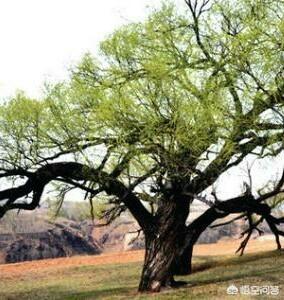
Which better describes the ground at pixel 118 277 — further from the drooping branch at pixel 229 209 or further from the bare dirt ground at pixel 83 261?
the drooping branch at pixel 229 209

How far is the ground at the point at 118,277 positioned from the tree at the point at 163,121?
5.03ft

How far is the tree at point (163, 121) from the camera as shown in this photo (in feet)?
53.0

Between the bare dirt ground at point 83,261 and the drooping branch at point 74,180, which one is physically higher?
the drooping branch at point 74,180

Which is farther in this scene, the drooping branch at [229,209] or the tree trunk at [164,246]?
the drooping branch at [229,209]

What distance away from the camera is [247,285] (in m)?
16.9

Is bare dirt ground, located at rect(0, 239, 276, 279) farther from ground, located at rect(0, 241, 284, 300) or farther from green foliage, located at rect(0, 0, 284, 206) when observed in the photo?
green foliage, located at rect(0, 0, 284, 206)

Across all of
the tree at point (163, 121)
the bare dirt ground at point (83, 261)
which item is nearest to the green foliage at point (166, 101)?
the tree at point (163, 121)

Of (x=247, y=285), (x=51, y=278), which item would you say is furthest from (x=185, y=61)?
(x=51, y=278)

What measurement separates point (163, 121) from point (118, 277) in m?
10.4

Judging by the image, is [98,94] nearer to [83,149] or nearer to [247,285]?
[83,149]

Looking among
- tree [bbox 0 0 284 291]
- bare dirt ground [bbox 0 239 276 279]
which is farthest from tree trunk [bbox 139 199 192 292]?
bare dirt ground [bbox 0 239 276 279]

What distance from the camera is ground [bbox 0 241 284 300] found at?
57.2 feet

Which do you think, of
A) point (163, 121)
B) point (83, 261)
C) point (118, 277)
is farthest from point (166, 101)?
point (83, 261)

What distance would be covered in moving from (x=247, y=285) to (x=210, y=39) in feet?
22.7
